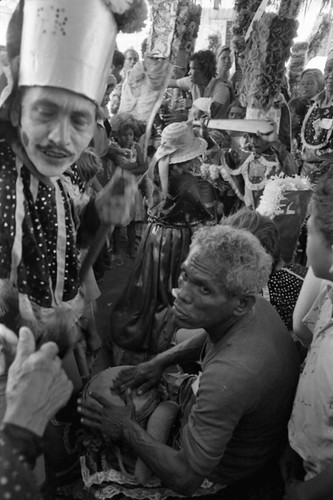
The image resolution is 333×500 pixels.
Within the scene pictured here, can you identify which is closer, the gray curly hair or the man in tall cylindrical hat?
the man in tall cylindrical hat

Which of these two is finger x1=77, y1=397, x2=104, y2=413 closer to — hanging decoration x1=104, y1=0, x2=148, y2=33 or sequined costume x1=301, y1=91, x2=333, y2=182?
hanging decoration x1=104, y1=0, x2=148, y2=33

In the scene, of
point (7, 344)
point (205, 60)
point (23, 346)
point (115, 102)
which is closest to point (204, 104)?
point (205, 60)

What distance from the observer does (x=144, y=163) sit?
390cm

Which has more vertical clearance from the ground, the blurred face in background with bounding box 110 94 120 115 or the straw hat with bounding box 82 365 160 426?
the blurred face in background with bounding box 110 94 120 115

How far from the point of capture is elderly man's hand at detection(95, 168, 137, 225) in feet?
4.61

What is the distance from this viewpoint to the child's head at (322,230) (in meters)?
1.38

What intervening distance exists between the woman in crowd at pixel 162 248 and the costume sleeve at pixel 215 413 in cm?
173

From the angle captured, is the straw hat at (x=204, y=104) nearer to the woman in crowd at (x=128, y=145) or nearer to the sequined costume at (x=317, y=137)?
the sequined costume at (x=317, y=137)

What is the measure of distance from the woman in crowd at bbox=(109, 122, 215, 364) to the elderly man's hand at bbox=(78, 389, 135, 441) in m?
1.37

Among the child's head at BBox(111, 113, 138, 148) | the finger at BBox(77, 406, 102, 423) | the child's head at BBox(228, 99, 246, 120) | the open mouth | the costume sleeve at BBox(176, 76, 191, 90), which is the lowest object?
the finger at BBox(77, 406, 102, 423)

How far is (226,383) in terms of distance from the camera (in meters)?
1.29

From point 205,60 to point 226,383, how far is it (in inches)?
206

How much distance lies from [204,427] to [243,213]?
46.3 inches

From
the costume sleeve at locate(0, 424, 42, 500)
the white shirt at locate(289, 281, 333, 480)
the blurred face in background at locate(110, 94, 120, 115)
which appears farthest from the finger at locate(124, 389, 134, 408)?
the blurred face in background at locate(110, 94, 120, 115)
